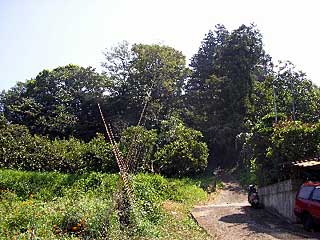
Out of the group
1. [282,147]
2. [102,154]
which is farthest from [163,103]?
[282,147]

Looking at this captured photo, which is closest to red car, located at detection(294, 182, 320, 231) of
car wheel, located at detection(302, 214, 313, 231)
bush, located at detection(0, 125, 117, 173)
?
car wheel, located at detection(302, 214, 313, 231)

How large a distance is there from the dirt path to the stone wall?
36 centimetres

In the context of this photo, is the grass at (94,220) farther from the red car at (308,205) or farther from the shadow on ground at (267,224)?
the red car at (308,205)

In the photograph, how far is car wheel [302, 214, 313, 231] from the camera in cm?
1443

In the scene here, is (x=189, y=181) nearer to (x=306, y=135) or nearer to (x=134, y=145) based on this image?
(x=134, y=145)

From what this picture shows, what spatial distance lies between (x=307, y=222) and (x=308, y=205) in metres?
0.59

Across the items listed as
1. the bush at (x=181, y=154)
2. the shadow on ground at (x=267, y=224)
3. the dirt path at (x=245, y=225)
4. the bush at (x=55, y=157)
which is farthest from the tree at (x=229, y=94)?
the shadow on ground at (x=267, y=224)

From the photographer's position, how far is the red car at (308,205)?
46.3 feet

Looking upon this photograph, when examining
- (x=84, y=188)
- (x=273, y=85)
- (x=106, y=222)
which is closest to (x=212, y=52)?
(x=273, y=85)

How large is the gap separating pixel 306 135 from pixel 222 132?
18730 millimetres

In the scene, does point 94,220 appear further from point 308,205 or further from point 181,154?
point 181,154

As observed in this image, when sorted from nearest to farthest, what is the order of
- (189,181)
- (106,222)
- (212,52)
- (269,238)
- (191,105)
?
(106,222) < (269,238) < (189,181) < (191,105) < (212,52)

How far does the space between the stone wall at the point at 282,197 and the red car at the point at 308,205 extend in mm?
1566

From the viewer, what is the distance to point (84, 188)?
23.4 m
